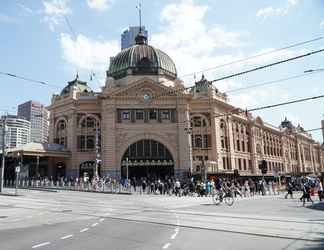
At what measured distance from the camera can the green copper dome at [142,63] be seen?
210ft

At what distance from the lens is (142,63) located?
2530 inches

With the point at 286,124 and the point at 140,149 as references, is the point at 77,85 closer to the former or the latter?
the point at 140,149

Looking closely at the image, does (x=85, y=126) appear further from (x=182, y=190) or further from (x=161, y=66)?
(x=182, y=190)

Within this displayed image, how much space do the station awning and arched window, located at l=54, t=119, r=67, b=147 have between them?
257 cm

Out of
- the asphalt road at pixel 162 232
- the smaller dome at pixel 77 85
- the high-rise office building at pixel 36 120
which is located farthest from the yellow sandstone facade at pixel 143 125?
the asphalt road at pixel 162 232

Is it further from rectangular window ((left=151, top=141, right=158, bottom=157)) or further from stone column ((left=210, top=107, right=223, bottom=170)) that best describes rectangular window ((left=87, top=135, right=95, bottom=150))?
stone column ((left=210, top=107, right=223, bottom=170))

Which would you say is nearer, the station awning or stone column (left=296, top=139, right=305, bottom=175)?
the station awning

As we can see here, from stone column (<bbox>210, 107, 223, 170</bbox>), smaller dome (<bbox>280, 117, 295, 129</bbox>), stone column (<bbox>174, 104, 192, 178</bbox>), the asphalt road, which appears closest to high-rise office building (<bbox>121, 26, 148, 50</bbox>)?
stone column (<bbox>210, 107, 223, 170</bbox>)

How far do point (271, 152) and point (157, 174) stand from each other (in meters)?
46.2

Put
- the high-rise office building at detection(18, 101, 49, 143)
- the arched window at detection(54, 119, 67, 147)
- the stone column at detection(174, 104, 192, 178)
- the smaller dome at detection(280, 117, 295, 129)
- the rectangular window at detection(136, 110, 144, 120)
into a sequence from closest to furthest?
the stone column at detection(174, 104, 192, 178) < the rectangular window at detection(136, 110, 144, 120) < the arched window at detection(54, 119, 67, 147) < the high-rise office building at detection(18, 101, 49, 143) < the smaller dome at detection(280, 117, 295, 129)

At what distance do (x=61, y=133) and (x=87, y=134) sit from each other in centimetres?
624

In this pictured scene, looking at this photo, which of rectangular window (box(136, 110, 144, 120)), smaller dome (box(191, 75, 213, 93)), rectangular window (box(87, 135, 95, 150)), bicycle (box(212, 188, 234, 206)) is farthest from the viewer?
smaller dome (box(191, 75, 213, 93))

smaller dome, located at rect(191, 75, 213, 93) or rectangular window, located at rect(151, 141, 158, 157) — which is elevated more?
smaller dome, located at rect(191, 75, 213, 93)

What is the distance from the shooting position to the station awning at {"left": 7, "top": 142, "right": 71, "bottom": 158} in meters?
52.2
